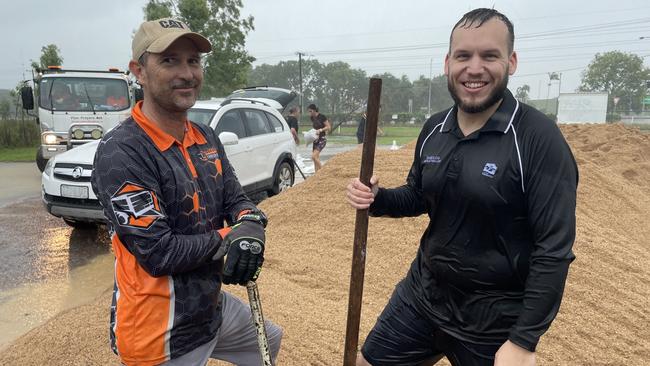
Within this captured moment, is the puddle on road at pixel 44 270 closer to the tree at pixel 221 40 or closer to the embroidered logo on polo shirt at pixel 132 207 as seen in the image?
the embroidered logo on polo shirt at pixel 132 207

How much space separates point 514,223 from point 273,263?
382 centimetres

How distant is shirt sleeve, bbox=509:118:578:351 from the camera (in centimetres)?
165

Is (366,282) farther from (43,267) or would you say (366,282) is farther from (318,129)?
(318,129)

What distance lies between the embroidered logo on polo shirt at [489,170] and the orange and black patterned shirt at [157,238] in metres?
1.06

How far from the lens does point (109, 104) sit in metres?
10.1

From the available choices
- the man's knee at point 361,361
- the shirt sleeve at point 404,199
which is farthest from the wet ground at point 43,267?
the shirt sleeve at point 404,199

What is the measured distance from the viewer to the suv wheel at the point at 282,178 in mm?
9008

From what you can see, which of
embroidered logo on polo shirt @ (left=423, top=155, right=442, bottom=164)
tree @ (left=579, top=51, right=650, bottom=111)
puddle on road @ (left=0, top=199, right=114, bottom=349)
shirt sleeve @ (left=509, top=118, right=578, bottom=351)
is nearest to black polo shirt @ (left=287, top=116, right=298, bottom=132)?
puddle on road @ (left=0, top=199, right=114, bottom=349)

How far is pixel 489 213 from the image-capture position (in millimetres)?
1824

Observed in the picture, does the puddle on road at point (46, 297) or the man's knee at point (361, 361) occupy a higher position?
the man's knee at point (361, 361)

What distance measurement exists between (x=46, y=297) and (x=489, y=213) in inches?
187

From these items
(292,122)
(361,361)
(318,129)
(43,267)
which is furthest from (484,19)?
(292,122)

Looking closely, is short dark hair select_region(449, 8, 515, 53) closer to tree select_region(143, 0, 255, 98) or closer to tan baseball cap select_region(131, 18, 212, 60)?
tan baseball cap select_region(131, 18, 212, 60)

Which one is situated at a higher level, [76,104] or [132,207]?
[76,104]
